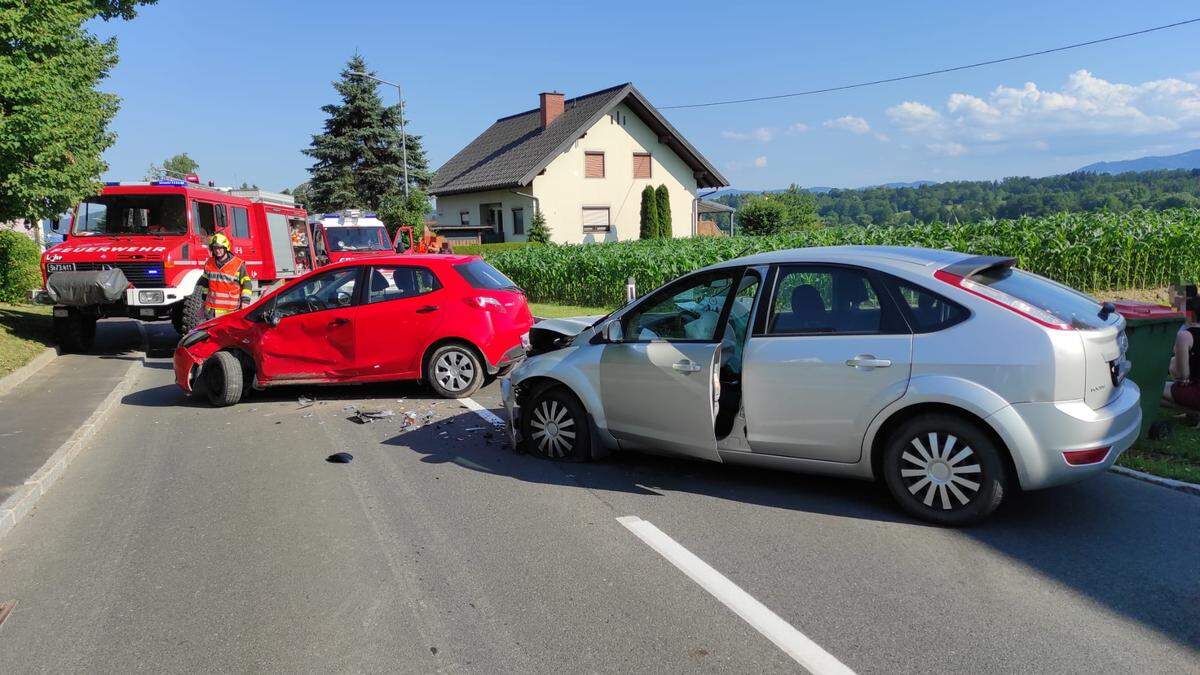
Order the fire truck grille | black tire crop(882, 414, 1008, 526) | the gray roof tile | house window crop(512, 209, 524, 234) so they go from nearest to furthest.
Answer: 1. black tire crop(882, 414, 1008, 526)
2. the fire truck grille
3. the gray roof tile
4. house window crop(512, 209, 524, 234)

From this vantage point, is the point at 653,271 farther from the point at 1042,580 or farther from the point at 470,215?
the point at 470,215

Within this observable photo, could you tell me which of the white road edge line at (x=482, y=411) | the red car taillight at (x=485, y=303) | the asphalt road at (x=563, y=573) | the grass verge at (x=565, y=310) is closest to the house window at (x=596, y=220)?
the grass verge at (x=565, y=310)

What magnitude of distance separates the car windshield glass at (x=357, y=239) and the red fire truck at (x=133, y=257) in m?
6.30

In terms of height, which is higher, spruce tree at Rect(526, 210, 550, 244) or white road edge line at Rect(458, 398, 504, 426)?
spruce tree at Rect(526, 210, 550, 244)

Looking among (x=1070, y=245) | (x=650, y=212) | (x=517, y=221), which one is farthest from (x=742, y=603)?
(x=517, y=221)

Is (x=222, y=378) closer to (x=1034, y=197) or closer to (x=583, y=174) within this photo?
(x=1034, y=197)

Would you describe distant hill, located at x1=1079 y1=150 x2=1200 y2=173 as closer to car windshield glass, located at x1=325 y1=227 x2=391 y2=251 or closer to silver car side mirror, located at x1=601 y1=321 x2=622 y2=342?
car windshield glass, located at x1=325 y1=227 x2=391 y2=251

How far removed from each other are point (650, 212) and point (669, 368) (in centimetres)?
3485

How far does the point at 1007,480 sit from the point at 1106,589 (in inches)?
32.6

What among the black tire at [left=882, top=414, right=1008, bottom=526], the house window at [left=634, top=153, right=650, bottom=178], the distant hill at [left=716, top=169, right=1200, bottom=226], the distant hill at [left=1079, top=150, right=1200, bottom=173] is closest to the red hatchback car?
the black tire at [left=882, top=414, right=1008, bottom=526]

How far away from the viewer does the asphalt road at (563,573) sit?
359cm

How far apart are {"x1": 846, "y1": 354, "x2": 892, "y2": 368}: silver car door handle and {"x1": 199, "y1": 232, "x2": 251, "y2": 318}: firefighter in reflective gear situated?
9.43 meters

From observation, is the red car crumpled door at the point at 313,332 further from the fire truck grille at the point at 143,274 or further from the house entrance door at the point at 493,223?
the house entrance door at the point at 493,223

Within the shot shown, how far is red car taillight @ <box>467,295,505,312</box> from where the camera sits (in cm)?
920
